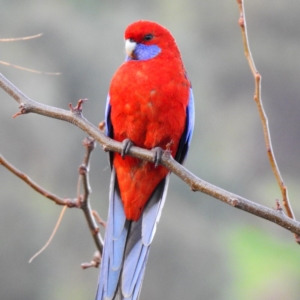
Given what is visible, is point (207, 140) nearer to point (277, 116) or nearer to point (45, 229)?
point (277, 116)

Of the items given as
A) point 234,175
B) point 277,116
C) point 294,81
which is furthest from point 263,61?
point 234,175

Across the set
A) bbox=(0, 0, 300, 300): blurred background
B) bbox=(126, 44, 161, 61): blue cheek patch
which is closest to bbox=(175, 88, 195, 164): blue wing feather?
bbox=(126, 44, 161, 61): blue cheek patch

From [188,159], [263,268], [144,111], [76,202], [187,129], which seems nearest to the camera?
[76,202]

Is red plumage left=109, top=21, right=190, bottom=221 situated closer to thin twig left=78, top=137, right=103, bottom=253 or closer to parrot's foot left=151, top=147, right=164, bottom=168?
parrot's foot left=151, top=147, right=164, bottom=168

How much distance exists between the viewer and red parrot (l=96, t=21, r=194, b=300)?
121 centimetres

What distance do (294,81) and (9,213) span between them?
198 centimetres

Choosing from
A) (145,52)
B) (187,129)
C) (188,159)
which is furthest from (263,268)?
(145,52)

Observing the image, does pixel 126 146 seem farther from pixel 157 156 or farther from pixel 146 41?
pixel 146 41

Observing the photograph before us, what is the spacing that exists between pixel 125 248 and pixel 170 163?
35cm

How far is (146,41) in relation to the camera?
142 centimetres

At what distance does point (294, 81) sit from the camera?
3.31m

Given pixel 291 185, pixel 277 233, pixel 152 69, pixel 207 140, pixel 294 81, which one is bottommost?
pixel 152 69

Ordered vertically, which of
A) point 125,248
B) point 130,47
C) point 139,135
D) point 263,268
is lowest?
point 125,248

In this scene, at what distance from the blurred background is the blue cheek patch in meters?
1.43
